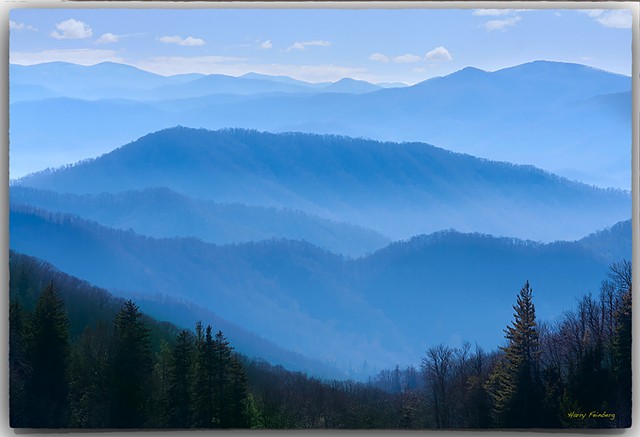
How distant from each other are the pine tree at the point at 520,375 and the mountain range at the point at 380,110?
177cm

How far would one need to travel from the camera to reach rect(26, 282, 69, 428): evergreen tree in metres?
11.3

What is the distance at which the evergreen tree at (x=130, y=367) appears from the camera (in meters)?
11.4

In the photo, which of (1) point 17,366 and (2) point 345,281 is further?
(2) point 345,281

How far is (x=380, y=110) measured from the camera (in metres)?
12.0

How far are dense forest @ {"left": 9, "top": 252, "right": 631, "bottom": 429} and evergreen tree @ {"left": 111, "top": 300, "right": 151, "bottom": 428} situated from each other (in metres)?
0.01

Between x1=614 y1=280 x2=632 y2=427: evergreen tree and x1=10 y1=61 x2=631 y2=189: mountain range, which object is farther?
x1=10 y1=61 x2=631 y2=189: mountain range

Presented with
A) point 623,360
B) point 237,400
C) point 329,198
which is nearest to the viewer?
point 623,360

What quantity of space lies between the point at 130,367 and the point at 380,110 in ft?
13.8

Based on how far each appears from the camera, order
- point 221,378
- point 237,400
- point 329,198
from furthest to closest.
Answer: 1. point 329,198
2. point 221,378
3. point 237,400

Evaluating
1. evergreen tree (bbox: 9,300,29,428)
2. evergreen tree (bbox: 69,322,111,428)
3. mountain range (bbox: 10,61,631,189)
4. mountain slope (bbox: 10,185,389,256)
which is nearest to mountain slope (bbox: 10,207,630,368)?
mountain slope (bbox: 10,185,389,256)

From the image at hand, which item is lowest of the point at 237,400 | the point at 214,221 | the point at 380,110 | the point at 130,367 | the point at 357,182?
the point at 237,400

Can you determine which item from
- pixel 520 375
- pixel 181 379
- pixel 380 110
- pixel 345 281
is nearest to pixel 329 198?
pixel 345 281

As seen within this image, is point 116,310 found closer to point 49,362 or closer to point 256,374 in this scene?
point 49,362

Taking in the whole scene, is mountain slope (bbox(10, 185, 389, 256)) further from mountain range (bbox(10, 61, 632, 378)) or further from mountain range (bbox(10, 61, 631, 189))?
mountain range (bbox(10, 61, 631, 189))
